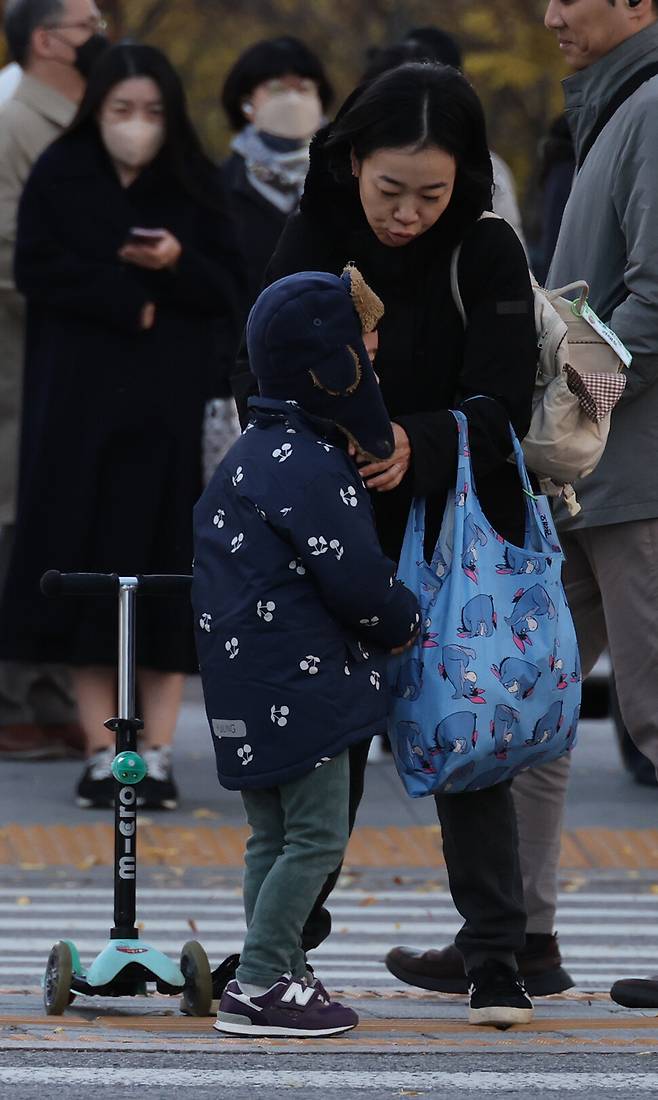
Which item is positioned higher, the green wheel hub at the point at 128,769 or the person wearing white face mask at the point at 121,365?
the person wearing white face mask at the point at 121,365

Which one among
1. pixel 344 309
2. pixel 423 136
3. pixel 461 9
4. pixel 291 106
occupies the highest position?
pixel 461 9

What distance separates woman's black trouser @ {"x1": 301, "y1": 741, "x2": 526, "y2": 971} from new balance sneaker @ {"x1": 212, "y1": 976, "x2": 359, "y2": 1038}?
310 mm

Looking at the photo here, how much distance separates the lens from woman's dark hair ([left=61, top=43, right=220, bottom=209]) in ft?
28.1

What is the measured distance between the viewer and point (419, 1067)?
14.5 ft

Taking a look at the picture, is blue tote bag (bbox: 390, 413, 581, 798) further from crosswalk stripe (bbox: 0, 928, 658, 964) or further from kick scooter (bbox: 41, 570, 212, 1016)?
crosswalk stripe (bbox: 0, 928, 658, 964)

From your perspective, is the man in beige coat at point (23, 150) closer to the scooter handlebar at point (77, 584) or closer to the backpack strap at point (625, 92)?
the backpack strap at point (625, 92)

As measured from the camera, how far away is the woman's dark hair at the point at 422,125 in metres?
4.96

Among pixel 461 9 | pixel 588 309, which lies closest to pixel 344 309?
pixel 588 309

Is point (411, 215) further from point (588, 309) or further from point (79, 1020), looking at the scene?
point (79, 1020)

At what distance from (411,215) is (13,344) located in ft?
15.4

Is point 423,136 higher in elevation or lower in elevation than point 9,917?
higher

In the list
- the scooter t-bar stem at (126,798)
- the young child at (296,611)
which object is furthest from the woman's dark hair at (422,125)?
the scooter t-bar stem at (126,798)

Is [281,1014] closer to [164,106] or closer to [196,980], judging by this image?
[196,980]

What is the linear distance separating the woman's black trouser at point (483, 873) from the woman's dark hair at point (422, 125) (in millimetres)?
1157
